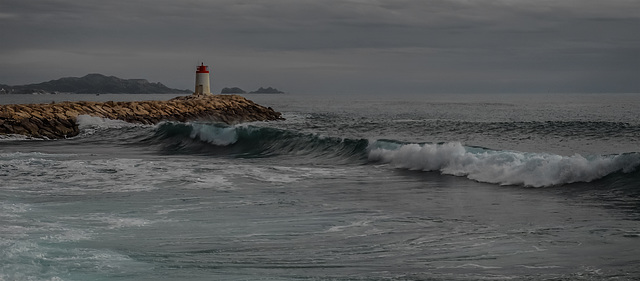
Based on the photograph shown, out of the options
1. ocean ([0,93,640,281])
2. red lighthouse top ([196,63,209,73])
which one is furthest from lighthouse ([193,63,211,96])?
ocean ([0,93,640,281])

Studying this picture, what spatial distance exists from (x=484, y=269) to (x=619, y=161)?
710 cm

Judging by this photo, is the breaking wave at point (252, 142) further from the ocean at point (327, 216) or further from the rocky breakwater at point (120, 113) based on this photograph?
the rocky breakwater at point (120, 113)

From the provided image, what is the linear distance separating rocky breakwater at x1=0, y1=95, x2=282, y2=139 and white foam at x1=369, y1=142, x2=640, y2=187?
1602 cm

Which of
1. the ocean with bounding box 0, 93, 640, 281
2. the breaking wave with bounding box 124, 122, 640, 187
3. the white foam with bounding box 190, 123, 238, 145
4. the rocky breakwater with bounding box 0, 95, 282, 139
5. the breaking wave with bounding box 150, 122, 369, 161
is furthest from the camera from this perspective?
the rocky breakwater with bounding box 0, 95, 282, 139

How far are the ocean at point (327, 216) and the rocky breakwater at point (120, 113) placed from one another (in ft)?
30.0

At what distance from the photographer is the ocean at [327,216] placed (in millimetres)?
6656

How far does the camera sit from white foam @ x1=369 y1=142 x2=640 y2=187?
40.9 ft

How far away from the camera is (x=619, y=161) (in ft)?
41.2

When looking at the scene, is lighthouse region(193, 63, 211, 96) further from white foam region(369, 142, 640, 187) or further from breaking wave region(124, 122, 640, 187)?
white foam region(369, 142, 640, 187)

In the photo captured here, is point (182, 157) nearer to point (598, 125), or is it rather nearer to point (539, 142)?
point (539, 142)

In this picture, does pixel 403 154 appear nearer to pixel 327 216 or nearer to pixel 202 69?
pixel 327 216

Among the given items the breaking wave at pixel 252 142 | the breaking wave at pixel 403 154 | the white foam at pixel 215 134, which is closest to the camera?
the breaking wave at pixel 403 154

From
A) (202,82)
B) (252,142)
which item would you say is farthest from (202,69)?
(252,142)

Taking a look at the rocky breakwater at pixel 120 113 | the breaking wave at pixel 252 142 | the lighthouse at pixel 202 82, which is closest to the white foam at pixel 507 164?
the breaking wave at pixel 252 142
